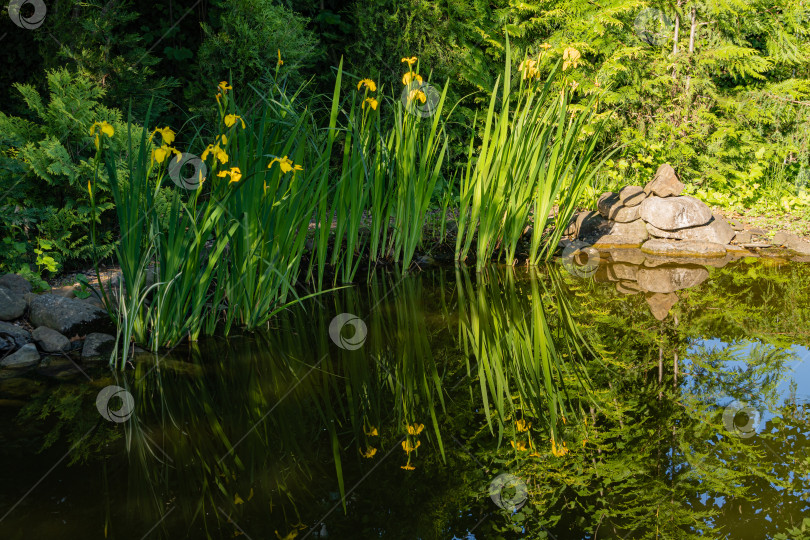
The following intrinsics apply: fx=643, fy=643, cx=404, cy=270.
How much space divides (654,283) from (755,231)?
6.35 ft

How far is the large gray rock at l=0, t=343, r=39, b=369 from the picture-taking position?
2785 millimetres

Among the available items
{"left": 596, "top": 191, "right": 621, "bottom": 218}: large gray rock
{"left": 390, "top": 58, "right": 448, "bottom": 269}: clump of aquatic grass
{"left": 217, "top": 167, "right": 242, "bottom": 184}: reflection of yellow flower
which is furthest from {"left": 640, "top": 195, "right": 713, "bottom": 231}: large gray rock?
{"left": 217, "top": 167, "right": 242, "bottom": 184}: reflection of yellow flower

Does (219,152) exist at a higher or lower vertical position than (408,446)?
higher

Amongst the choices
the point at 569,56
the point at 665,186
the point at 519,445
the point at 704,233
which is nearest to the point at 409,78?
the point at 569,56

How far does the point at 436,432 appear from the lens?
7.06ft

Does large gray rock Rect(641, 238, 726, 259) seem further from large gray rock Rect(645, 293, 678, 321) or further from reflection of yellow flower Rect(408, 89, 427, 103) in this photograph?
reflection of yellow flower Rect(408, 89, 427, 103)

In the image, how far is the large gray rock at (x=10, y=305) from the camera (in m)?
3.11

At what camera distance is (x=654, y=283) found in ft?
13.4

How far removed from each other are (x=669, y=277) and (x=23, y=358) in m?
3.71

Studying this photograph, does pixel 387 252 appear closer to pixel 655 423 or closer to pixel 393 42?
pixel 393 42

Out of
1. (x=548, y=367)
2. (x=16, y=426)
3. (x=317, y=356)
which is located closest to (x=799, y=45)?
(x=548, y=367)

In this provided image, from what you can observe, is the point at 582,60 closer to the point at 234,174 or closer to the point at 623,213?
the point at 623,213

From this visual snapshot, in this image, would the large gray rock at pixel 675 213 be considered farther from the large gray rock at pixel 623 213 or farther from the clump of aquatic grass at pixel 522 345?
the clump of aquatic grass at pixel 522 345

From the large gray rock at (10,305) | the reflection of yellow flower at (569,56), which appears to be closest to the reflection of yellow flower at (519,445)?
the large gray rock at (10,305)
